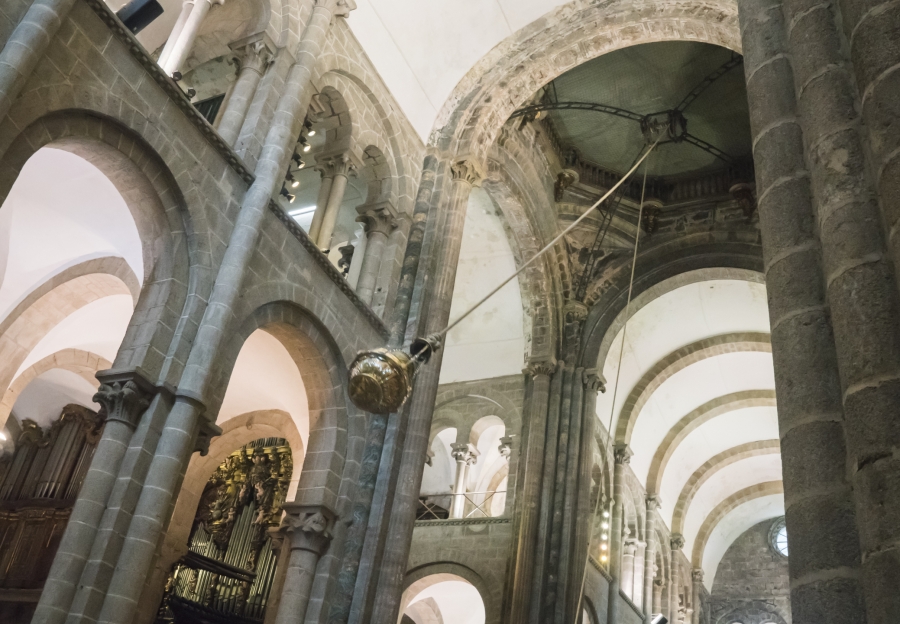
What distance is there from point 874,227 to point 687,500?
66.7 feet

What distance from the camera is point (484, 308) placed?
16.0m

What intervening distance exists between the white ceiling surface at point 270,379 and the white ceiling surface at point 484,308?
16.0ft

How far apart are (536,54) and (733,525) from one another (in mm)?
18580

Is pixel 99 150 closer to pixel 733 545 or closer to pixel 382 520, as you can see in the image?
pixel 382 520

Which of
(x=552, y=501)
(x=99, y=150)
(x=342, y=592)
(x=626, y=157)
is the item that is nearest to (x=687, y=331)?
(x=626, y=157)

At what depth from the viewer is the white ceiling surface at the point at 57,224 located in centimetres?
884

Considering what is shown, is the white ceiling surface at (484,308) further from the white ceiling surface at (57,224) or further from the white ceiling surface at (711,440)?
the white ceiling surface at (711,440)

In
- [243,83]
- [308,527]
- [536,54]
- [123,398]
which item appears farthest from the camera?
[536,54]

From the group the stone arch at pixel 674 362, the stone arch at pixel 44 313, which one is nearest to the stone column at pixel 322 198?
the stone arch at pixel 44 313

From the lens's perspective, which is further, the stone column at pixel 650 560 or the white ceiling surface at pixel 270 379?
the stone column at pixel 650 560

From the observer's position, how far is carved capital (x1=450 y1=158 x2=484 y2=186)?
11.3 m

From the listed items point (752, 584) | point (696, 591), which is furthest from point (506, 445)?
point (752, 584)

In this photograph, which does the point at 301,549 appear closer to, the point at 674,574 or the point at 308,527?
the point at 308,527

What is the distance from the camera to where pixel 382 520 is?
878cm
